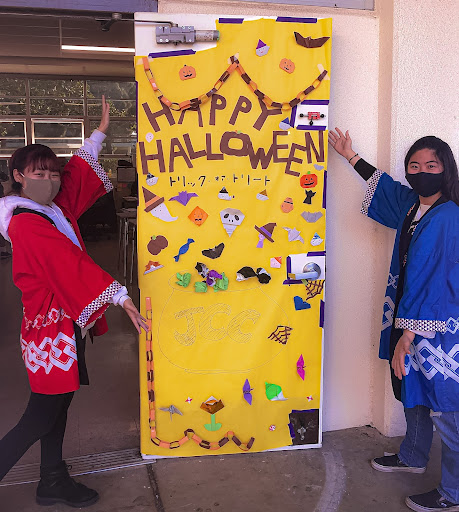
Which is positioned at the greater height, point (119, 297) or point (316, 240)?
point (316, 240)

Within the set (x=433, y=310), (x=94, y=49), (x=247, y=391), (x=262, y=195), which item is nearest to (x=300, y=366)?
(x=247, y=391)

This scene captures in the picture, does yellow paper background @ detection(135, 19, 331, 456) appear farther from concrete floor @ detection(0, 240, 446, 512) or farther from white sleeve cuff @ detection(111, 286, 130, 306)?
white sleeve cuff @ detection(111, 286, 130, 306)

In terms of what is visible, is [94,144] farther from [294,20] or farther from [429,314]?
[429,314]

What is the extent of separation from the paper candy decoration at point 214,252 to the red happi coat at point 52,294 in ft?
1.66

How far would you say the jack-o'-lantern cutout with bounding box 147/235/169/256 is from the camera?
2473 millimetres

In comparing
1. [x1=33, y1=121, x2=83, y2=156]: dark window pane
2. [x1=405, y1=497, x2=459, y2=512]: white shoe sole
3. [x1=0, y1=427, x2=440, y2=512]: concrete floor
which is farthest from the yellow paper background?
[x1=33, y1=121, x2=83, y2=156]: dark window pane

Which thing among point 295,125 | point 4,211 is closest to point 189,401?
point 4,211

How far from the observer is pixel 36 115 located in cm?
1110

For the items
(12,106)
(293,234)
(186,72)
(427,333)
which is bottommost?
(427,333)

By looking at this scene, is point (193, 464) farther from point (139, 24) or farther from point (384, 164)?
point (139, 24)

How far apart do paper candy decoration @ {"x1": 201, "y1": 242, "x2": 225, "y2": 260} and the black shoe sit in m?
1.09

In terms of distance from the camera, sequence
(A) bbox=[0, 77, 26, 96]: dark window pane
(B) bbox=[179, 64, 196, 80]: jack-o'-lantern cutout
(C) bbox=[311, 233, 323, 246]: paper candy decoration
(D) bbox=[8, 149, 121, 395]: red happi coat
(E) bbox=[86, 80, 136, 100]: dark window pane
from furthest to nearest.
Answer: (E) bbox=[86, 80, 136, 100]: dark window pane, (A) bbox=[0, 77, 26, 96]: dark window pane, (C) bbox=[311, 233, 323, 246]: paper candy decoration, (B) bbox=[179, 64, 196, 80]: jack-o'-lantern cutout, (D) bbox=[8, 149, 121, 395]: red happi coat

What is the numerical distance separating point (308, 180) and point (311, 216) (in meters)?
0.17

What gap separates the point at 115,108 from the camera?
11.5 metres
